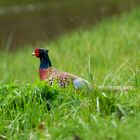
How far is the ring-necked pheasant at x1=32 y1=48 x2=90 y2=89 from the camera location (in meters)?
4.63

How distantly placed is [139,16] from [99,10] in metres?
5.92

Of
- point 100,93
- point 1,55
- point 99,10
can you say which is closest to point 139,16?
point 1,55

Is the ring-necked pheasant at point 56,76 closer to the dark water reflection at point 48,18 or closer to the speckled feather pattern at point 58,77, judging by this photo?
the speckled feather pattern at point 58,77

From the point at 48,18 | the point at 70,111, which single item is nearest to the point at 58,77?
the point at 70,111

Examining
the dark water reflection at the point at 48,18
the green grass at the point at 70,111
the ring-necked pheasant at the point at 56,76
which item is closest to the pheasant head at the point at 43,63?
the ring-necked pheasant at the point at 56,76

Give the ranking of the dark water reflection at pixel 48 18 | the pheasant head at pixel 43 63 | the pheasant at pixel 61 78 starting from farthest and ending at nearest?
the dark water reflection at pixel 48 18 → the pheasant head at pixel 43 63 → the pheasant at pixel 61 78

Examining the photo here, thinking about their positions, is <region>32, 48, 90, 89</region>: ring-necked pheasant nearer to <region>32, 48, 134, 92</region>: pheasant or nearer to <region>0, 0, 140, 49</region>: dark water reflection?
<region>32, 48, 134, 92</region>: pheasant

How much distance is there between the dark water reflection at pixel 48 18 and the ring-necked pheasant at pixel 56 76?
27.1ft

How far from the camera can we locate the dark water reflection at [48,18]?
14703mm

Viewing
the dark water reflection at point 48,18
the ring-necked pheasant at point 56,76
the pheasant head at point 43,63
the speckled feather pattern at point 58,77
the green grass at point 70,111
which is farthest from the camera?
the dark water reflection at point 48,18

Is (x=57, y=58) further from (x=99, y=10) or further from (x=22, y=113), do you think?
(x=99, y=10)

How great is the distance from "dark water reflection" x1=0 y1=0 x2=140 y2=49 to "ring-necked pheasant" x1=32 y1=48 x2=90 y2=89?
8.27 m

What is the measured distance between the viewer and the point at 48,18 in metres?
17.2

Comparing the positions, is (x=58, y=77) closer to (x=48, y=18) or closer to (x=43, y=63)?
(x=43, y=63)
